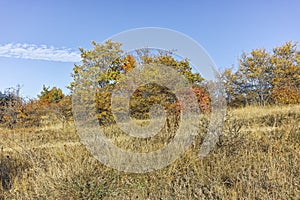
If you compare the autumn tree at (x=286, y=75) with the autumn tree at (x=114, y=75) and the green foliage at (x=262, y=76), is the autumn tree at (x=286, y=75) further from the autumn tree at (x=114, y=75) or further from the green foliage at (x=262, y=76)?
the autumn tree at (x=114, y=75)

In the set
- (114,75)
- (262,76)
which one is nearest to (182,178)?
(114,75)

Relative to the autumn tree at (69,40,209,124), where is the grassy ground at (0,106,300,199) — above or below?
below

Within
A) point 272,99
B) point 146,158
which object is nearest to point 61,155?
point 146,158

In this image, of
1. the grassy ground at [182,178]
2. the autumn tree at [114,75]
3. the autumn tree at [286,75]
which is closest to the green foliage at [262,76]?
the autumn tree at [286,75]

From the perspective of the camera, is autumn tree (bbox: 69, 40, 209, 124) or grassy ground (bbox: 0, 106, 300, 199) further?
autumn tree (bbox: 69, 40, 209, 124)

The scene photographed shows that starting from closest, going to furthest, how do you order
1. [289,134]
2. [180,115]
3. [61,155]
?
[61,155] → [289,134] → [180,115]

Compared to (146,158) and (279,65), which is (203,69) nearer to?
(146,158)

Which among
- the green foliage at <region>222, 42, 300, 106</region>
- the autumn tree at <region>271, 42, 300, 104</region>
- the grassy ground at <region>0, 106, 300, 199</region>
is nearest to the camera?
the grassy ground at <region>0, 106, 300, 199</region>

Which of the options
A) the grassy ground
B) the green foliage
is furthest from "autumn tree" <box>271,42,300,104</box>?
the grassy ground

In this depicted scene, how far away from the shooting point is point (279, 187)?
127 inches

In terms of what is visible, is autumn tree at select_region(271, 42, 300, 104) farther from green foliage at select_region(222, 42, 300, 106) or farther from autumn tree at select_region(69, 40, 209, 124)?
autumn tree at select_region(69, 40, 209, 124)

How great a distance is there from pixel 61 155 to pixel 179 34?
3349mm

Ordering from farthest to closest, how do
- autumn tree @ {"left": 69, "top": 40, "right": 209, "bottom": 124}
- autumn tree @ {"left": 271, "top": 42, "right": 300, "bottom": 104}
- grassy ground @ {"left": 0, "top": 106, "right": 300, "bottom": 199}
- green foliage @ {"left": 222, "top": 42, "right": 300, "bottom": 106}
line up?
green foliage @ {"left": 222, "top": 42, "right": 300, "bottom": 106} → autumn tree @ {"left": 271, "top": 42, "right": 300, "bottom": 104} → autumn tree @ {"left": 69, "top": 40, "right": 209, "bottom": 124} → grassy ground @ {"left": 0, "top": 106, "right": 300, "bottom": 199}

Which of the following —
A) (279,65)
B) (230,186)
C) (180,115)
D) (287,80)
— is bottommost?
(230,186)
